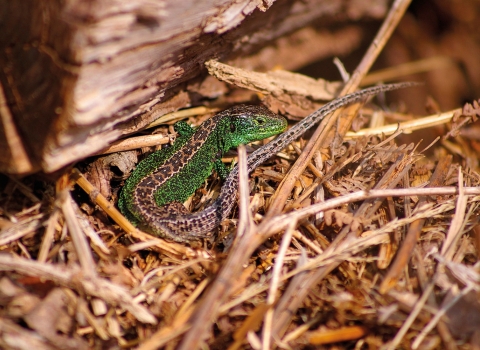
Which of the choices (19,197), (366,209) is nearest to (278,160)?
(366,209)

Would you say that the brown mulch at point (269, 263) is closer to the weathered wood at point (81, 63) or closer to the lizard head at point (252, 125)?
the lizard head at point (252, 125)

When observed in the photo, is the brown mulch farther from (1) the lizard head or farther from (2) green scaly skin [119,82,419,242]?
(1) the lizard head

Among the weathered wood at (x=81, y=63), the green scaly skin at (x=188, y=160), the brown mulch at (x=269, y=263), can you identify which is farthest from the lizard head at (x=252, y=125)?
the weathered wood at (x=81, y=63)

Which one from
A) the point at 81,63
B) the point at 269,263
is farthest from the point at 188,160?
the point at 81,63

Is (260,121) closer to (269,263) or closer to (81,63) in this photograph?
(269,263)

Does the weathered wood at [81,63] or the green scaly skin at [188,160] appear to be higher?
the weathered wood at [81,63]

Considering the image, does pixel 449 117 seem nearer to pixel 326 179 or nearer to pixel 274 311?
pixel 326 179
